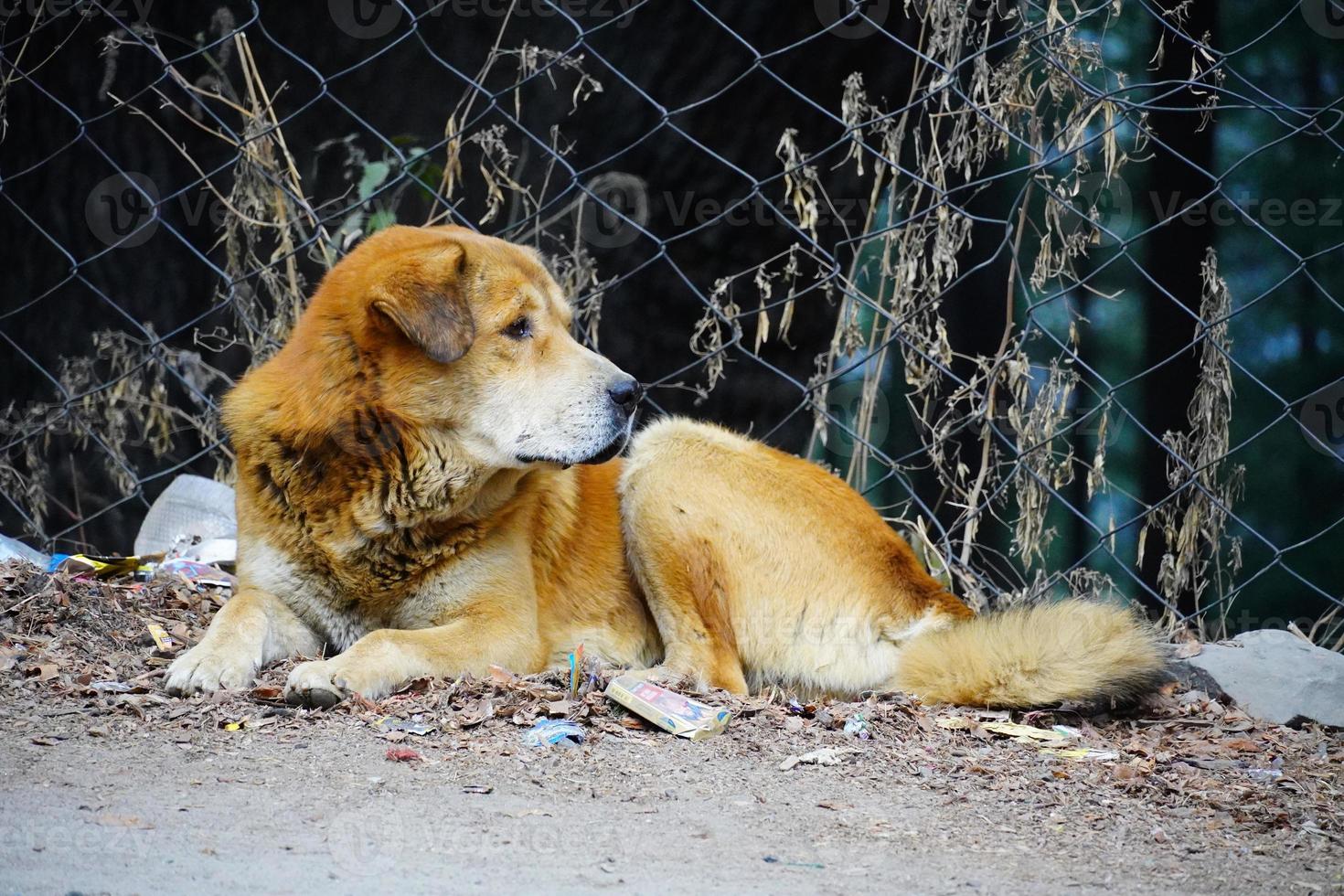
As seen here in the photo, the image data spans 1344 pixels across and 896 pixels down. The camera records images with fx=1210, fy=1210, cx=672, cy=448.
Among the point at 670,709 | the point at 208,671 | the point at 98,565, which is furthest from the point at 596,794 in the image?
the point at 98,565

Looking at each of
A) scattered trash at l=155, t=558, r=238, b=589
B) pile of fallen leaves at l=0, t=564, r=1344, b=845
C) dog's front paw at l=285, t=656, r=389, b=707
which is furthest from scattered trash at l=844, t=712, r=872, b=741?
scattered trash at l=155, t=558, r=238, b=589

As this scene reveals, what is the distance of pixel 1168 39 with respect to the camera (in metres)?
3.97

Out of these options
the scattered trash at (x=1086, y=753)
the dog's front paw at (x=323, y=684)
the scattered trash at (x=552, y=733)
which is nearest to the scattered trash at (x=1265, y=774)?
the scattered trash at (x=1086, y=753)

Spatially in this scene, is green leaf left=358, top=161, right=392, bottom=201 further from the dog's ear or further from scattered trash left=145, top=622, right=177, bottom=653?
scattered trash left=145, top=622, right=177, bottom=653

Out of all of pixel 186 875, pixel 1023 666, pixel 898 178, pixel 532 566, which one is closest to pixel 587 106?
pixel 898 178

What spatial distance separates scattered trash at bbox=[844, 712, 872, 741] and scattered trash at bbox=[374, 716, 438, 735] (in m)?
0.87

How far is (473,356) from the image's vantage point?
9.71 ft

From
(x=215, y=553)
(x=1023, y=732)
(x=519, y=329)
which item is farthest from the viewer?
(x=215, y=553)

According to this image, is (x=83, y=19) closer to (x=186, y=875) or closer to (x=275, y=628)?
(x=275, y=628)

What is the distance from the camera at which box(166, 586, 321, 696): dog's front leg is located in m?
2.55

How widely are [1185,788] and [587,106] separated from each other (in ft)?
9.74

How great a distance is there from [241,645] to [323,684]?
320 millimetres

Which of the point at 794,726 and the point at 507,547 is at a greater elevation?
the point at 507,547

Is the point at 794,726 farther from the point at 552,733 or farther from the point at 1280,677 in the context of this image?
the point at 1280,677
